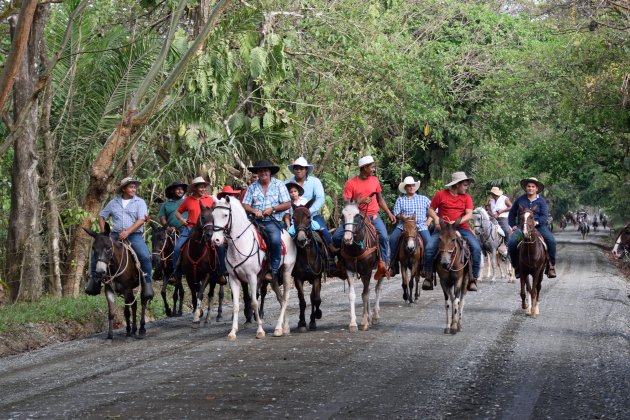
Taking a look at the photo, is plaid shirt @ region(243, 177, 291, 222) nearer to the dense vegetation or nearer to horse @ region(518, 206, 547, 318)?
the dense vegetation

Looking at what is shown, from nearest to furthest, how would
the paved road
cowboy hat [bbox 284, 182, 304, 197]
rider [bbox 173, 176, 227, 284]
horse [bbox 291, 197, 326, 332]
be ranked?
the paved road < horse [bbox 291, 197, 326, 332] < cowboy hat [bbox 284, 182, 304, 197] < rider [bbox 173, 176, 227, 284]

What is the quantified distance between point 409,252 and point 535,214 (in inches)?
94.8

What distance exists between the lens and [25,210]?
1784cm

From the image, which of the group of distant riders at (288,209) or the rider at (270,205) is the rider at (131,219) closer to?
the group of distant riders at (288,209)

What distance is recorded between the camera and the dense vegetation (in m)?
18.2

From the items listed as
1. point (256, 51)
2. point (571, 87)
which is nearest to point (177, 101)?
point (256, 51)

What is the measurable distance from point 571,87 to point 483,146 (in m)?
14.6

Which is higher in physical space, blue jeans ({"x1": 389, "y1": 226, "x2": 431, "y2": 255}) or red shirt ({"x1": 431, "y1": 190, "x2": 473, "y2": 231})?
red shirt ({"x1": 431, "y1": 190, "x2": 473, "y2": 231})

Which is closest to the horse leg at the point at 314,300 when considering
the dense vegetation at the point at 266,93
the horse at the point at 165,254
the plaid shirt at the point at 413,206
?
the horse at the point at 165,254

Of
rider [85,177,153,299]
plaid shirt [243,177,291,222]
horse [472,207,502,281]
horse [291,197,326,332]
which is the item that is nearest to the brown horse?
horse [291,197,326,332]

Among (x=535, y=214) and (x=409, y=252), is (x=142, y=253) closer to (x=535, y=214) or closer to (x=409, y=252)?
(x=409, y=252)

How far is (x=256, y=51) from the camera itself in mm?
21469

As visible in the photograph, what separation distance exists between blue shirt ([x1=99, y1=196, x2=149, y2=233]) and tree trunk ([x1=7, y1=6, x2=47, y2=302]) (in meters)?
3.13

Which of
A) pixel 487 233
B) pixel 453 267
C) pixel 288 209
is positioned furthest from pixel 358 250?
pixel 487 233
